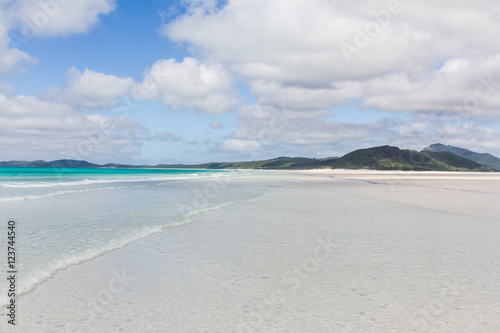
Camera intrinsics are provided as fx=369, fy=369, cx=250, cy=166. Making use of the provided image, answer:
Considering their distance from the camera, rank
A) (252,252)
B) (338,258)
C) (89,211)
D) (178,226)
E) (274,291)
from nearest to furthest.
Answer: (274,291)
(338,258)
(252,252)
(178,226)
(89,211)

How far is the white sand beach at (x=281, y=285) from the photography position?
5.75 meters

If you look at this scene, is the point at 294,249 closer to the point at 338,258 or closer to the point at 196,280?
the point at 338,258

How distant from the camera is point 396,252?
10.4 metres

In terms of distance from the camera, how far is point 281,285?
757 centimetres

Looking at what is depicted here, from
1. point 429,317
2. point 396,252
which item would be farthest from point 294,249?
point 429,317

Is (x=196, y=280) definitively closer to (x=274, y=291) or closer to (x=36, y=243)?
(x=274, y=291)

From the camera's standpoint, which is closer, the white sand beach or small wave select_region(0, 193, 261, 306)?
the white sand beach

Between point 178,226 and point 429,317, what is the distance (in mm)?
11233

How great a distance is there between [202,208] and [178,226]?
650cm

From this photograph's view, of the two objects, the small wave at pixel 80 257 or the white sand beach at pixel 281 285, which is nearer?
the white sand beach at pixel 281 285

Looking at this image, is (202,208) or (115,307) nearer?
(115,307)

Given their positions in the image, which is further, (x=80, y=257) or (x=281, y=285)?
(x=80, y=257)

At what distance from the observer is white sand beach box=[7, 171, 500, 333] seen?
575 cm

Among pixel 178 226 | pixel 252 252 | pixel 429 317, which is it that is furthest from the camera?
pixel 178 226
